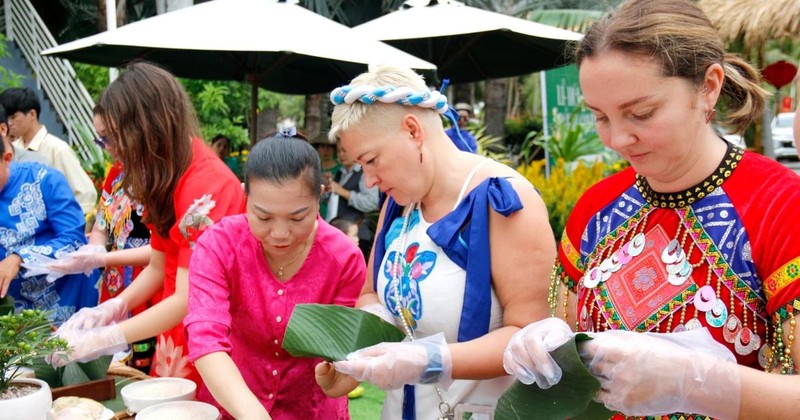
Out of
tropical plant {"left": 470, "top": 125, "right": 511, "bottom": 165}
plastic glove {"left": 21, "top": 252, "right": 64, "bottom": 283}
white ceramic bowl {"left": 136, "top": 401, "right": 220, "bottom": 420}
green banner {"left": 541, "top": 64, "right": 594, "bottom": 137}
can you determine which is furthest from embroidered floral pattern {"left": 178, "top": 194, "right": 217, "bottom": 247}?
green banner {"left": 541, "top": 64, "right": 594, "bottom": 137}

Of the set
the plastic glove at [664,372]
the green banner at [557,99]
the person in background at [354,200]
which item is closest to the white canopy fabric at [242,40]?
the person in background at [354,200]

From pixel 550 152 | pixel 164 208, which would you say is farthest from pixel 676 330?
pixel 550 152

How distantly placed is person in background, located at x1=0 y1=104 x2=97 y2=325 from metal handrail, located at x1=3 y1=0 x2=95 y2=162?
19.1ft

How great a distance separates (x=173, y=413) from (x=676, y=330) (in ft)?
3.71

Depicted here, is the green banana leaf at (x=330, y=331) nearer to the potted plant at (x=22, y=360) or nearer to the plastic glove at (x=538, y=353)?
the plastic glove at (x=538, y=353)

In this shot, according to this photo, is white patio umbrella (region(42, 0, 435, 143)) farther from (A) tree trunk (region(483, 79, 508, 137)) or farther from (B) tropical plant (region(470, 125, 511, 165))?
(A) tree trunk (region(483, 79, 508, 137))

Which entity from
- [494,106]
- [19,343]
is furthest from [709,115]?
[494,106]

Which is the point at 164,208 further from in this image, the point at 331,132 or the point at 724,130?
the point at 724,130

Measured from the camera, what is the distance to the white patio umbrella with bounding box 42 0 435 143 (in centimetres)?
372

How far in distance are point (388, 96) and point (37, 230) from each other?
1929mm

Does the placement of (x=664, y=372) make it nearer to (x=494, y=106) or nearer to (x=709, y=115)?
(x=709, y=115)

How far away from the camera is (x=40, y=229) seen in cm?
278

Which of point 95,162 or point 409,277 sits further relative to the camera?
point 95,162

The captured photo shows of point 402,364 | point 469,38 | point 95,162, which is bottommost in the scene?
point 95,162
